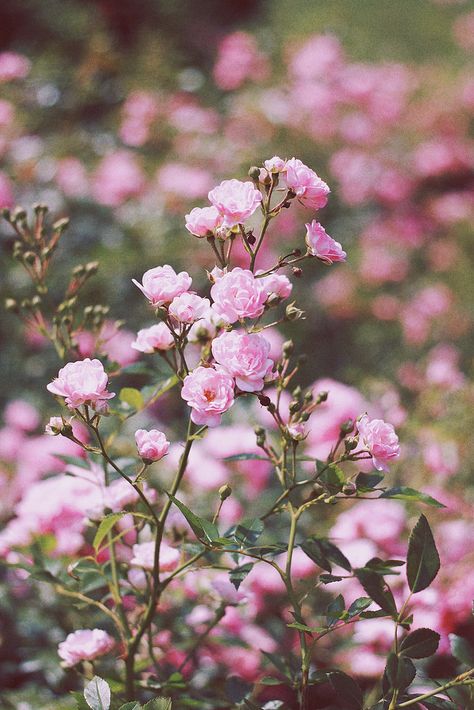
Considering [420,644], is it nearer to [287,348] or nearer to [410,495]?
[410,495]

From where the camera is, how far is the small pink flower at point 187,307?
2.88 ft

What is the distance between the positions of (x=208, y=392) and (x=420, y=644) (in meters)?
0.36

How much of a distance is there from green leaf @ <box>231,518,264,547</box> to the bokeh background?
0.58 metres

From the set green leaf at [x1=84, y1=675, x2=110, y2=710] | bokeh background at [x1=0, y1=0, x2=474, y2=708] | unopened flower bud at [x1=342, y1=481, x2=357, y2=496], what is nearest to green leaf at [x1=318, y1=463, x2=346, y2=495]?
unopened flower bud at [x1=342, y1=481, x2=357, y2=496]

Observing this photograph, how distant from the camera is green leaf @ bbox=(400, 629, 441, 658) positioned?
87 cm

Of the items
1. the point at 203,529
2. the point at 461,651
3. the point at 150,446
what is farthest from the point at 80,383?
the point at 461,651

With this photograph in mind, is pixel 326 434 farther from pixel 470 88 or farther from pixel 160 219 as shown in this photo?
pixel 470 88

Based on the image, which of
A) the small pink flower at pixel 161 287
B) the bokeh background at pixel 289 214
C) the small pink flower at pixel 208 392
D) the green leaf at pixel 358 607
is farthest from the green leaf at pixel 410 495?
the bokeh background at pixel 289 214

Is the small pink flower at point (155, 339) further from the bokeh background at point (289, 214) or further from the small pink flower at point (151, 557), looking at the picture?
the bokeh background at point (289, 214)

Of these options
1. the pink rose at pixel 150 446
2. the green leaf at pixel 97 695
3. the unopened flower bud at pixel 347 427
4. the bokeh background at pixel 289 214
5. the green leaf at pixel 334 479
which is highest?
the pink rose at pixel 150 446

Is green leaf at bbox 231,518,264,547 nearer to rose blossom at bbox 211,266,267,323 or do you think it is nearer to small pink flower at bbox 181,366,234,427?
small pink flower at bbox 181,366,234,427

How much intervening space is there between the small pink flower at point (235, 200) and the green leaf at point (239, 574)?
395 millimetres

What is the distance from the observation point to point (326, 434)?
179 centimetres

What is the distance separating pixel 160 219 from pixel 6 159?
625 mm
